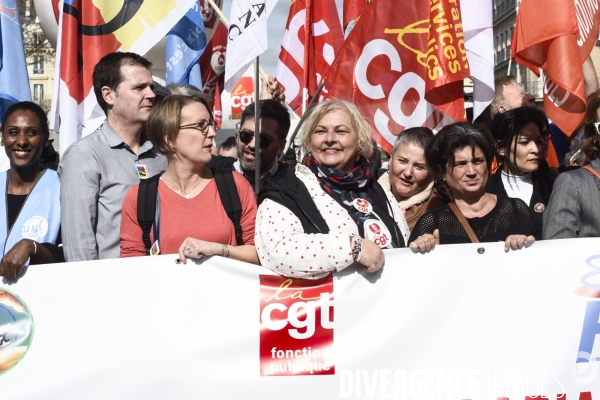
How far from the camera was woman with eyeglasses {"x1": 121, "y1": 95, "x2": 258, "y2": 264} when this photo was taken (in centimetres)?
397

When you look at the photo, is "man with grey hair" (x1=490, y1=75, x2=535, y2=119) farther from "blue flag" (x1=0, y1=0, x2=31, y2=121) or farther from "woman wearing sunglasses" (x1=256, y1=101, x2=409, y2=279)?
"blue flag" (x1=0, y1=0, x2=31, y2=121)

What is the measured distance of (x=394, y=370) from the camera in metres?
3.86

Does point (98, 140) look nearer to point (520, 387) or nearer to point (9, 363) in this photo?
point (9, 363)

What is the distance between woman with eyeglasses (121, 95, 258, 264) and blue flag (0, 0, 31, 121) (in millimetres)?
2407

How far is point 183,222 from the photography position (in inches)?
157

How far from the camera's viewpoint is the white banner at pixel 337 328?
383 centimetres

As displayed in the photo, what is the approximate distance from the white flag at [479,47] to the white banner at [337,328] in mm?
1926

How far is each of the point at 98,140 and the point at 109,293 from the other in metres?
0.85

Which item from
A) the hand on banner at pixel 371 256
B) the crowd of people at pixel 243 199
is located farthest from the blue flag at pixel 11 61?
the hand on banner at pixel 371 256

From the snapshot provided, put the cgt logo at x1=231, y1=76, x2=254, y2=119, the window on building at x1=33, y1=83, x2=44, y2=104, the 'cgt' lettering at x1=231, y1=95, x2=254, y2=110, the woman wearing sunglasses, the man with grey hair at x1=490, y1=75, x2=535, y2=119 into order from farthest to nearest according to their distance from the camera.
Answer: the window on building at x1=33, y1=83, x2=44, y2=104 → the cgt logo at x1=231, y1=76, x2=254, y2=119 → the 'cgt' lettering at x1=231, y1=95, x2=254, y2=110 → the man with grey hair at x1=490, y1=75, x2=535, y2=119 → the woman wearing sunglasses

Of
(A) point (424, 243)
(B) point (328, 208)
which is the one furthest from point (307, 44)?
(A) point (424, 243)

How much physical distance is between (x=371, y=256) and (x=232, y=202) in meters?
0.71

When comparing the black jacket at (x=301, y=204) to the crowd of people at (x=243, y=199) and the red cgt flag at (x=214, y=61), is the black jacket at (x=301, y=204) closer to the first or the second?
the crowd of people at (x=243, y=199)

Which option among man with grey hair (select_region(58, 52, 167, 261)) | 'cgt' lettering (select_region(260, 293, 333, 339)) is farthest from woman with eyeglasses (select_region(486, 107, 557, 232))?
man with grey hair (select_region(58, 52, 167, 261))
